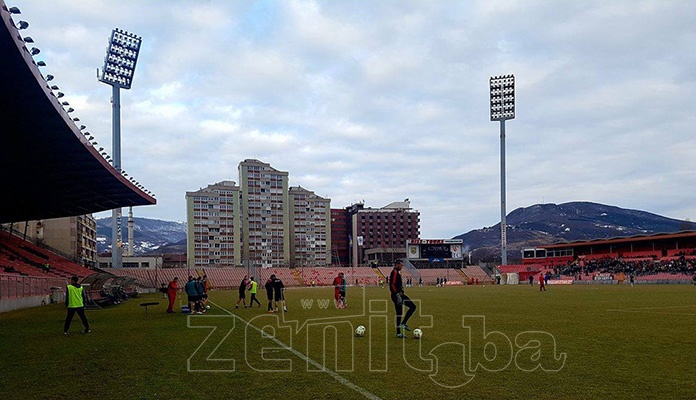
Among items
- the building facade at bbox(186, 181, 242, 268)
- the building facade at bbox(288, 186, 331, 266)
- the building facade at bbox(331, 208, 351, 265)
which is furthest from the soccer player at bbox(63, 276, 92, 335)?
the building facade at bbox(331, 208, 351, 265)

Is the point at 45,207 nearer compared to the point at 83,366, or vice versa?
the point at 83,366

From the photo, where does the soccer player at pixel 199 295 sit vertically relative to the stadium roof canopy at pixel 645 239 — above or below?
below

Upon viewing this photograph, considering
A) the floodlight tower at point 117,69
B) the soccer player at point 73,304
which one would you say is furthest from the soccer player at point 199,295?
the floodlight tower at point 117,69

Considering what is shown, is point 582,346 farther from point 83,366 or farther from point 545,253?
point 545,253

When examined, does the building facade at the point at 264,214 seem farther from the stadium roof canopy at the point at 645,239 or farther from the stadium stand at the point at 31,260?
the stadium stand at the point at 31,260

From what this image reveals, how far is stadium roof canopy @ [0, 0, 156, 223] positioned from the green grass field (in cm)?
777

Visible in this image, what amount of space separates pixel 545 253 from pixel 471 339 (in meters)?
92.5

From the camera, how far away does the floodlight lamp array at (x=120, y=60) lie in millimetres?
67750

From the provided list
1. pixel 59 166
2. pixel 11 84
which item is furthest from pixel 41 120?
pixel 59 166

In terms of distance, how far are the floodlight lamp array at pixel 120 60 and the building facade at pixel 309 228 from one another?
86.6 metres

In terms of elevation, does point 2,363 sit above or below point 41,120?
below

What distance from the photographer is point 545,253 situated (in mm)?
100375

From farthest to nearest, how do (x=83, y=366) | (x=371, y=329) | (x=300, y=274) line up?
(x=300, y=274) → (x=371, y=329) → (x=83, y=366)

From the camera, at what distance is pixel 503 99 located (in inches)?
3406
